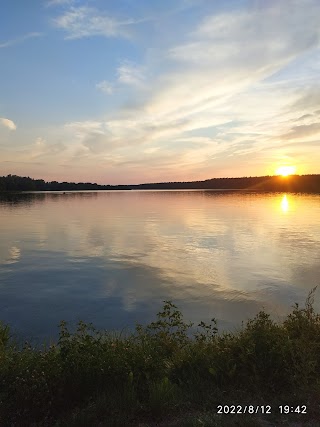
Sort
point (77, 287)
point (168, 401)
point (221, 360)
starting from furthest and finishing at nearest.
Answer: point (77, 287), point (221, 360), point (168, 401)

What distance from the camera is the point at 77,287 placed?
17.9m

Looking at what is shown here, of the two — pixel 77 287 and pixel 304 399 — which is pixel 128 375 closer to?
pixel 304 399

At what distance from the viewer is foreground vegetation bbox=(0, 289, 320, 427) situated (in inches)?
245

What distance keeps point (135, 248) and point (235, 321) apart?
16.2m

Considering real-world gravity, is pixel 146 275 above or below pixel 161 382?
below

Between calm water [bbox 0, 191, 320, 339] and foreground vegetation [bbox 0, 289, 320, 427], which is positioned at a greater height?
foreground vegetation [bbox 0, 289, 320, 427]

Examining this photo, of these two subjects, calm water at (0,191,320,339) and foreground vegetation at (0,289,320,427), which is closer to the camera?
foreground vegetation at (0,289,320,427)

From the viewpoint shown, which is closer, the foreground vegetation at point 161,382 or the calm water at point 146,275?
the foreground vegetation at point 161,382

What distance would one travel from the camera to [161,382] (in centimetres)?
721

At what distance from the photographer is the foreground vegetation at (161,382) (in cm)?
622

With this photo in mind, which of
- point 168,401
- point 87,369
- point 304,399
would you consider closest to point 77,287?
point 87,369

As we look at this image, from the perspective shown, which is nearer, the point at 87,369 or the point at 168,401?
the point at 168,401

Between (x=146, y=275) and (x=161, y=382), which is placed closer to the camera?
(x=161, y=382)

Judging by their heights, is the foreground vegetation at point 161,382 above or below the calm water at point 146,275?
above
